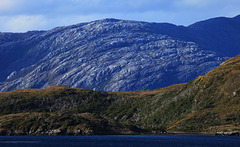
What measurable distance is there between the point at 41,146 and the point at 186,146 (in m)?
60.0

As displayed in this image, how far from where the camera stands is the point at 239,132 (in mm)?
199500

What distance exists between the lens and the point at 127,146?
436ft

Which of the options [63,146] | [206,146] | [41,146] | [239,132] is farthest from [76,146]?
[239,132]

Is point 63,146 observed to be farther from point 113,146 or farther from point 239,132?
point 239,132

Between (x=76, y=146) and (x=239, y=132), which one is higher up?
(x=76, y=146)

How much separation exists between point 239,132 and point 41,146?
124 metres

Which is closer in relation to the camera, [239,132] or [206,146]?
[206,146]

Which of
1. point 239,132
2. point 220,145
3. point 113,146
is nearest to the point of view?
point 113,146

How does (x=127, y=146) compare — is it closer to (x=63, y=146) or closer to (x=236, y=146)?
(x=63, y=146)

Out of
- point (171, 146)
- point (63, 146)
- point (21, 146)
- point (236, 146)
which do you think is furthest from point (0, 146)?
point (236, 146)

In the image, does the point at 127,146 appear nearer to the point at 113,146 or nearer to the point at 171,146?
the point at 113,146

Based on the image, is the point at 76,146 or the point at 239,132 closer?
the point at 76,146

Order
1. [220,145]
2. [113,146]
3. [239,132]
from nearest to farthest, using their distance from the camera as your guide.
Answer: [113,146] < [220,145] < [239,132]

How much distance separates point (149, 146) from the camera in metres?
135
